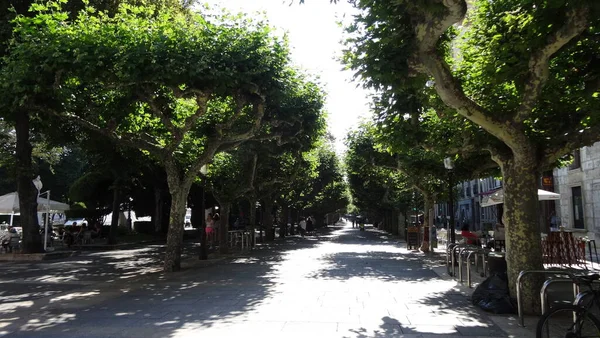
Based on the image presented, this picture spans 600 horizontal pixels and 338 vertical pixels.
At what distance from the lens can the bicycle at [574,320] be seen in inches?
185

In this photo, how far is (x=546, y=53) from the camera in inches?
244

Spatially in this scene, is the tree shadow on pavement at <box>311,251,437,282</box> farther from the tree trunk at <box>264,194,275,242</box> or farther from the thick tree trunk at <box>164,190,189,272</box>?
Answer: the tree trunk at <box>264,194,275,242</box>

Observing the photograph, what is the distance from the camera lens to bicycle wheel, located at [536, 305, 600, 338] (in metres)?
4.68

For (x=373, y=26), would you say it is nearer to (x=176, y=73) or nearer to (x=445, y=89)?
(x=445, y=89)

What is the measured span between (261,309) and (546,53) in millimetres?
5824

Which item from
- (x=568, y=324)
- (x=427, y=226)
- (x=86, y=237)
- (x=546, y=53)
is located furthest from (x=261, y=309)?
(x=86, y=237)

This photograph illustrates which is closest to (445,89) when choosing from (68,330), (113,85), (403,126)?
(403,126)

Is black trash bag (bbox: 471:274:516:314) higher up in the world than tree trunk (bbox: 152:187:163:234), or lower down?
lower down

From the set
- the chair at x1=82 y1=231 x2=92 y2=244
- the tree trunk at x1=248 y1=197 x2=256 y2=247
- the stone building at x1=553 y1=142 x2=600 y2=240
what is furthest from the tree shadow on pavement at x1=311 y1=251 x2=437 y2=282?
the chair at x1=82 y1=231 x2=92 y2=244

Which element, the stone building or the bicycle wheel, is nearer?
the bicycle wheel

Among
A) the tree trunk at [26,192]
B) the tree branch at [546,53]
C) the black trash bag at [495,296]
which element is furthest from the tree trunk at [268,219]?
the tree branch at [546,53]

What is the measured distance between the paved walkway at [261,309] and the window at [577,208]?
46.9 feet

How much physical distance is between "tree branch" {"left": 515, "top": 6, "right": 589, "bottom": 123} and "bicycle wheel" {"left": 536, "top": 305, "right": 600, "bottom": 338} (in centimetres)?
323

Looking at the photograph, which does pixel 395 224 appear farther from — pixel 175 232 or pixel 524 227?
pixel 524 227
